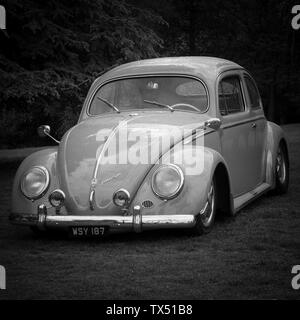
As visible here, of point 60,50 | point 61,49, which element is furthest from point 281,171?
point 60,50

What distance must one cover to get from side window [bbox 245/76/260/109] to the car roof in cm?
70

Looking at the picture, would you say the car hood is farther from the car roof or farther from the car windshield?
the car roof

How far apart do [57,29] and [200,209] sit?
8840 millimetres

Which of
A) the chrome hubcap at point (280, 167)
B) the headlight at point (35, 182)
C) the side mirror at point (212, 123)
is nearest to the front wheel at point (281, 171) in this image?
the chrome hubcap at point (280, 167)

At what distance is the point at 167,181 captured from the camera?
659 cm

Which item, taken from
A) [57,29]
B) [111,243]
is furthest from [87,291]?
[57,29]

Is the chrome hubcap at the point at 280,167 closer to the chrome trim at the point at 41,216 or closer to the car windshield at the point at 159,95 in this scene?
the car windshield at the point at 159,95

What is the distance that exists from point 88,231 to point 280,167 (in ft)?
13.1

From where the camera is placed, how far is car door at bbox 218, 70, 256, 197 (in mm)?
7840

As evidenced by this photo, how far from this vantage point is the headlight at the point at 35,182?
688 centimetres

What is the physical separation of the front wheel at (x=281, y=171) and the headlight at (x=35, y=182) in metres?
3.60

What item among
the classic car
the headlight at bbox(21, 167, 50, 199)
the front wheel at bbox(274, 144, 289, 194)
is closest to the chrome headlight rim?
the classic car

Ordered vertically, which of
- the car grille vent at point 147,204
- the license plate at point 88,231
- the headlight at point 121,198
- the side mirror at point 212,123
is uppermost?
the side mirror at point 212,123

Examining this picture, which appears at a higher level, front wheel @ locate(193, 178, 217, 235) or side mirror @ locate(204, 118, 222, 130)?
side mirror @ locate(204, 118, 222, 130)
